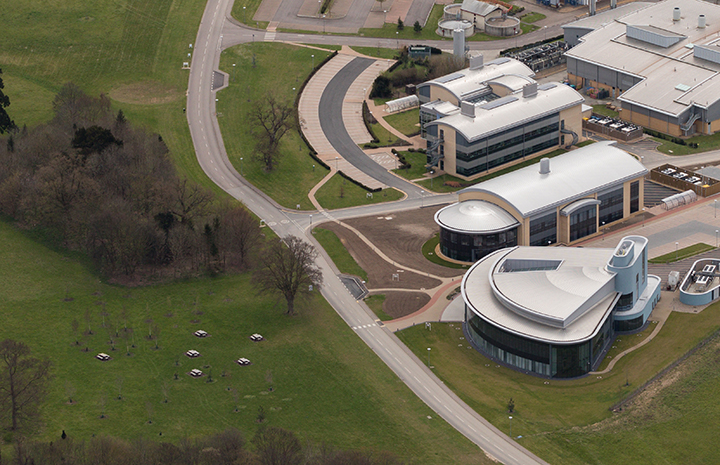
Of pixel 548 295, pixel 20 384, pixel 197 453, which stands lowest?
pixel 197 453

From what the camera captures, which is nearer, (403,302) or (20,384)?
(20,384)

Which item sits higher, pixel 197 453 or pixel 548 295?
pixel 548 295

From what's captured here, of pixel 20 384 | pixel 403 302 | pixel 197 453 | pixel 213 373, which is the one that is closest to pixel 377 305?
pixel 403 302

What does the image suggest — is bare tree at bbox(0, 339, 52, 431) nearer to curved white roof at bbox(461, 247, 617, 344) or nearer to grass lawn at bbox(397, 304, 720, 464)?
grass lawn at bbox(397, 304, 720, 464)

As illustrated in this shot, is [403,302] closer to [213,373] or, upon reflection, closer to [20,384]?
[213,373]

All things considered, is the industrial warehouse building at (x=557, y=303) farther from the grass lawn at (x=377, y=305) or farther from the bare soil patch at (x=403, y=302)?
the grass lawn at (x=377, y=305)

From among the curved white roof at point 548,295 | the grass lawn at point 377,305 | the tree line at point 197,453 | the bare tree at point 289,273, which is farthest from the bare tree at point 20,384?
the curved white roof at point 548,295

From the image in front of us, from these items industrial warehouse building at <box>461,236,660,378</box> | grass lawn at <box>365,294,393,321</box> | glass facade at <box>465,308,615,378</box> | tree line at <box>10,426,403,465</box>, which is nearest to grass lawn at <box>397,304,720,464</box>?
glass facade at <box>465,308,615,378</box>
